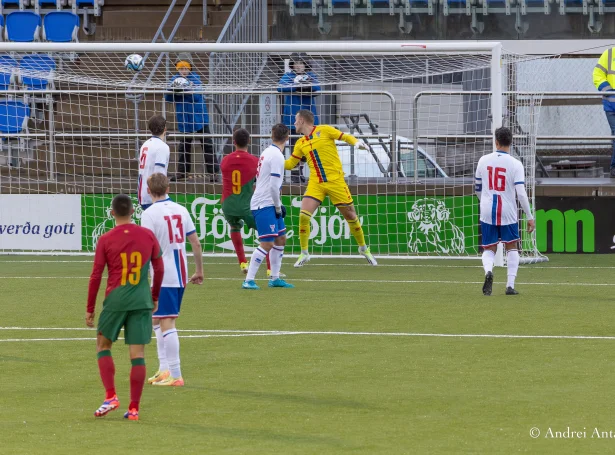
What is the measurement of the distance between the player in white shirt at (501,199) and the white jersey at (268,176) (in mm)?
2243

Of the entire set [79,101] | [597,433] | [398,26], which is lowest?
[597,433]

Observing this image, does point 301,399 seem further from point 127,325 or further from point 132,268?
point 132,268

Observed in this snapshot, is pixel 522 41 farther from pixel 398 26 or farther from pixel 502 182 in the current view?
pixel 502 182

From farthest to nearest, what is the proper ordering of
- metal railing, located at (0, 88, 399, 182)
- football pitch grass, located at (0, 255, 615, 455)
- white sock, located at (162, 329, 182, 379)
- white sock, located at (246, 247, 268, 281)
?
metal railing, located at (0, 88, 399, 182) < white sock, located at (246, 247, 268, 281) < white sock, located at (162, 329, 182, 379) < football pitch grass, located at (0, 255, 615, 455)

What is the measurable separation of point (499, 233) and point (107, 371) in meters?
6.72

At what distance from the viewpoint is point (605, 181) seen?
1819cm

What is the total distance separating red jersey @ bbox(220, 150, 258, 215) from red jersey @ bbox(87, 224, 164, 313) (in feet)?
23.9

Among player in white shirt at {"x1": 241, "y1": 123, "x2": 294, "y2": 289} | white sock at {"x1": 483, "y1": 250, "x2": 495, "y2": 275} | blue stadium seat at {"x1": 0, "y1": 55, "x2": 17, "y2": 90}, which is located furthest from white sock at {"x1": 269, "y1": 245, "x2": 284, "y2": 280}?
blue stadium seat at {"x1": 0, "y1": 55, "x2": 17, "y2": 90}

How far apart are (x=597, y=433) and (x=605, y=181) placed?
1252cm

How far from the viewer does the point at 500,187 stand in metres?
12.4

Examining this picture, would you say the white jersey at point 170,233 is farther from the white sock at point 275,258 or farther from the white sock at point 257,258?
the white sock at point 275,258

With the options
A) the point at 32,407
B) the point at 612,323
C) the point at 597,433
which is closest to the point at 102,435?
the point at 32,407

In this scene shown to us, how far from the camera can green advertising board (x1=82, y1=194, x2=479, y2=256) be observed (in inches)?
690

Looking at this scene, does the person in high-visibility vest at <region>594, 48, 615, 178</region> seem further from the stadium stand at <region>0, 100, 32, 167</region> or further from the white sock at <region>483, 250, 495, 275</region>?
the stadium stand at <region>0, 100, 32, 167</region>
